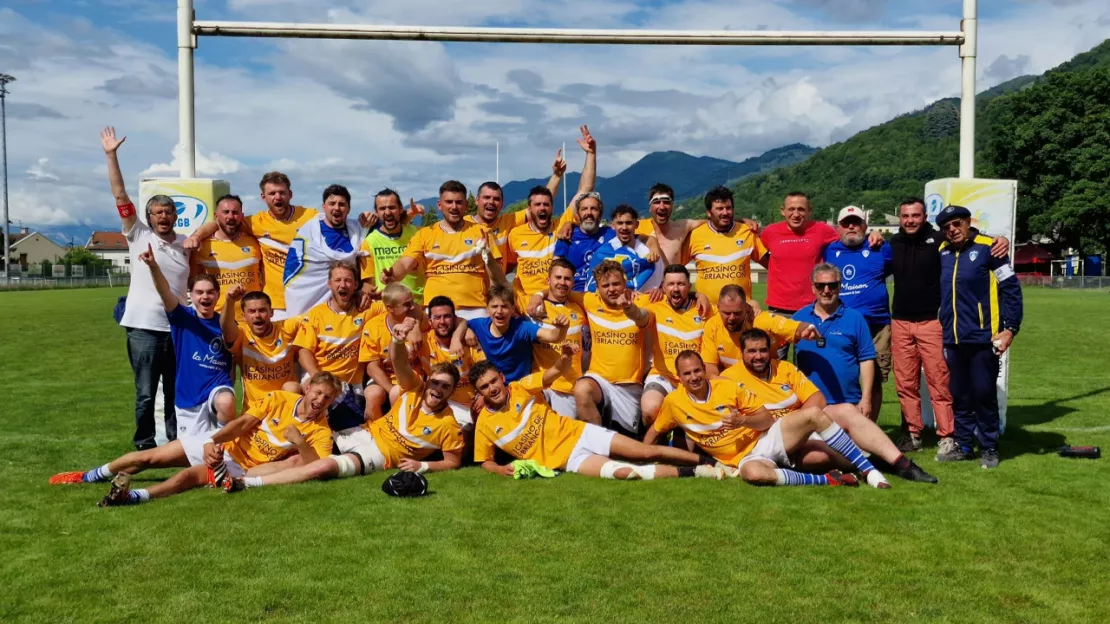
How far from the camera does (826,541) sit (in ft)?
13.9

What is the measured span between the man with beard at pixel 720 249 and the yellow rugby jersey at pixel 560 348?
112 cm

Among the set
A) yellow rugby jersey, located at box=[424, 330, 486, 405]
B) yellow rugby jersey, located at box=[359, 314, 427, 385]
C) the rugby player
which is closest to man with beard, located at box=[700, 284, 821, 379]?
yellow rugby jersey, located at box=[424, 330, 486, 405]

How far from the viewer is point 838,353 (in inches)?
237

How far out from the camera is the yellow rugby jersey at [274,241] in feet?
22.5

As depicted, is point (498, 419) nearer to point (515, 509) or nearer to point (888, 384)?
point (515, 509)

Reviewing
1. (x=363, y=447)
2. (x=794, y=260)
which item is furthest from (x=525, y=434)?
(x=794, y=260)

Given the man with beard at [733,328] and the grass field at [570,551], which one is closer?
the grass field at [570,551]

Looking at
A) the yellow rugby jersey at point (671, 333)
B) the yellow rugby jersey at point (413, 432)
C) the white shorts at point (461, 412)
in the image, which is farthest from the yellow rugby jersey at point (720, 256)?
the yellow rugby jersey at point (413, 432)

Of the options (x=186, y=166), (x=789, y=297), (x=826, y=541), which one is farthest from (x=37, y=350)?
(x=826, y=541)

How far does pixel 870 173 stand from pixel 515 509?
118274 millimetres

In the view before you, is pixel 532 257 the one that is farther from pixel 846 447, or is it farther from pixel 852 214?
pixel 846 447

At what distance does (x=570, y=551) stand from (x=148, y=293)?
4.08m

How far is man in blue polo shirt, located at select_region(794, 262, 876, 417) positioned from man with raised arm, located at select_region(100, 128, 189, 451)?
188 inches

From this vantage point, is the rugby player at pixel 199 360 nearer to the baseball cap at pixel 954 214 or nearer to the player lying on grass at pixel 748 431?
the player lying on grass at pixel 748 431
